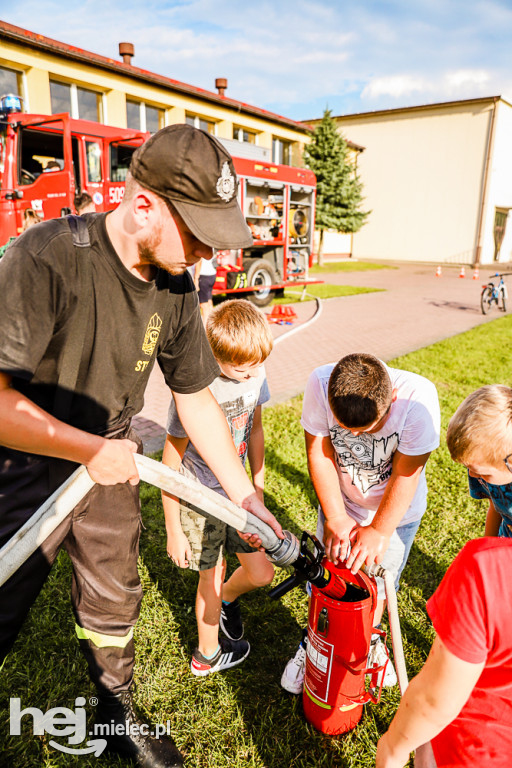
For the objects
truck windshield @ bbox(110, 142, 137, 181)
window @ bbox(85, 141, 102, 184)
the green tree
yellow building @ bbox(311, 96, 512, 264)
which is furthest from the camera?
yellow building @ bbox(311, 96, 512, 264)

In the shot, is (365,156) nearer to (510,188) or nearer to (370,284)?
(510,188)

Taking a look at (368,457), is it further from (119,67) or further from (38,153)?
(119,67)

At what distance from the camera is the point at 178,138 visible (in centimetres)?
145

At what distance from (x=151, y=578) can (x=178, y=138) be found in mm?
2447

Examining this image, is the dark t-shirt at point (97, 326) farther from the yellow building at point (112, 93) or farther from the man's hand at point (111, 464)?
the yellow building at point (112, 93)

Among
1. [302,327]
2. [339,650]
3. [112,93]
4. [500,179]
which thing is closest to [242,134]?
[112,93]

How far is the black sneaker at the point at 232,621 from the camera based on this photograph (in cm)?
259

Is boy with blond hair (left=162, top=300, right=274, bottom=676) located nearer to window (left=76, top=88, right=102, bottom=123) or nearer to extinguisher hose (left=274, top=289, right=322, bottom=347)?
extinguisher hose (left=274, top=289, right=322, bottom=347)

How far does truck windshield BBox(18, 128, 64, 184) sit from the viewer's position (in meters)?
9.34

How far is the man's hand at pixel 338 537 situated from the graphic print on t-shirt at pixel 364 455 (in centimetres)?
17

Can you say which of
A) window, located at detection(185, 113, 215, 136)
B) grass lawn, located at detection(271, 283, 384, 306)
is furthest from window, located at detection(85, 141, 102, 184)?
window, located at detection(185, 113, 215, 136)

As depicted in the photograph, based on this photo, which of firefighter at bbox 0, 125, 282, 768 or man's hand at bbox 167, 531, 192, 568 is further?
man's hand at bbox 167, 531, 192, 568

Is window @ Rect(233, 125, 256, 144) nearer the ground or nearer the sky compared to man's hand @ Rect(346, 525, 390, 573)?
nearer the sky

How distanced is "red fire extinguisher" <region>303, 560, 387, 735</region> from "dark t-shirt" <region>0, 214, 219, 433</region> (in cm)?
98
